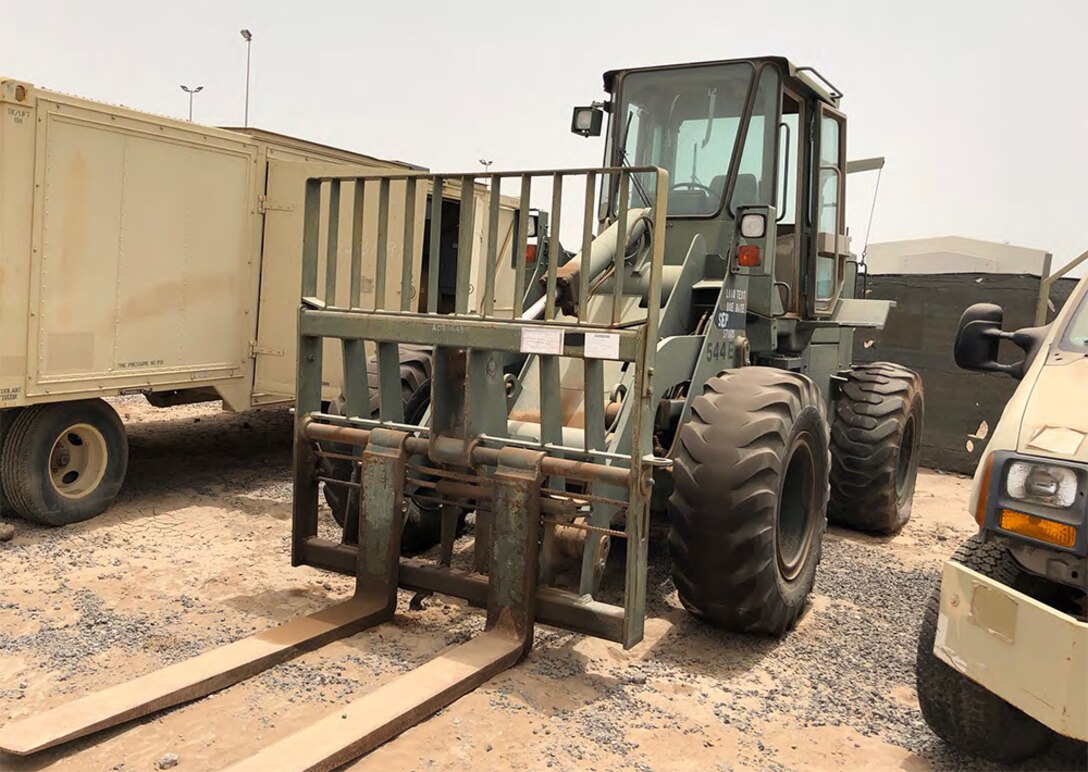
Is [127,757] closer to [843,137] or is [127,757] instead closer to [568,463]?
[568,463]

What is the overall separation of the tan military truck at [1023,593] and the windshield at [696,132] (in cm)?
253

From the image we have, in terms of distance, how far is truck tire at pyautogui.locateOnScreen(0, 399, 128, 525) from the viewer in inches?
236

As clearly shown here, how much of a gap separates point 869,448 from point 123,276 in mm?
5489

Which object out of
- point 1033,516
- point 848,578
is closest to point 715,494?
point 1033,516

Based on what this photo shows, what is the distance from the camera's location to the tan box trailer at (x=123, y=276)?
5.94 m

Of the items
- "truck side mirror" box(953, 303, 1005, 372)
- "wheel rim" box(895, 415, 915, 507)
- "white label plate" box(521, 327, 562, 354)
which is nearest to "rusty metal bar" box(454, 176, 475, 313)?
"white label plate" box(521, 327, 562, 354)

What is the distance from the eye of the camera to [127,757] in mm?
3119

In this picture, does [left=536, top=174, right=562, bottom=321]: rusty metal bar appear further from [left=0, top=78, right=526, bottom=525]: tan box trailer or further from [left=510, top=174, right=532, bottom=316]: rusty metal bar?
[left=0, top=78, right=526, bottom=525]: tan box trailer

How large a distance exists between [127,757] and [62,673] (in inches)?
37.5

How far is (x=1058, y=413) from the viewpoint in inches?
118

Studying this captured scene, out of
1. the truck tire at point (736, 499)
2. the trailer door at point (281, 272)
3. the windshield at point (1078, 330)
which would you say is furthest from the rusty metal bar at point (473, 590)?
the trailer door at point (281, 272)

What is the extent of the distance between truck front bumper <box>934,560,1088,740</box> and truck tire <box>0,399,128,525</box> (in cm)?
546

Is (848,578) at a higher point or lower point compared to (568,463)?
lower

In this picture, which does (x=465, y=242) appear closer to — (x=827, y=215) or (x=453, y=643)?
(x=453, y=643)
